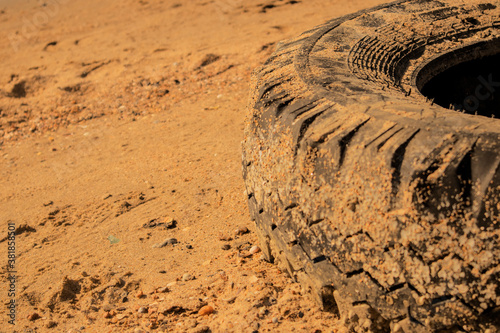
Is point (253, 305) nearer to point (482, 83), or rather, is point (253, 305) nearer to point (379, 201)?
point (379, 201)

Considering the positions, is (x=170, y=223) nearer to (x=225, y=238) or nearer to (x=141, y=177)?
(x=225, y=238)

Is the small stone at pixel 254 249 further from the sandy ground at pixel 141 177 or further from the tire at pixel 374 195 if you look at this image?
the tire at pixel 374 195

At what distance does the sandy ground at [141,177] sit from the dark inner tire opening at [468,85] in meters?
1.17

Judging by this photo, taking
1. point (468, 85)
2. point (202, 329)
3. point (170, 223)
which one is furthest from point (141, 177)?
point (468, 85)

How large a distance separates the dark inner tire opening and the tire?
37cm

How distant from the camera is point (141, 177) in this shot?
336 cm

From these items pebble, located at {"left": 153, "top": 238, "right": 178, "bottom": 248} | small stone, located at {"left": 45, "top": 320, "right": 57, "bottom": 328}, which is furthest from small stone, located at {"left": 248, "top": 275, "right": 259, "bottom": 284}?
small stone, located at {"left": 45, "top": 320, "right": 57, "bottom": 328}

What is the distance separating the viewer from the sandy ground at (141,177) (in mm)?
2045

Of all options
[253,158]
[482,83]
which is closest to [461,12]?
[482,83]

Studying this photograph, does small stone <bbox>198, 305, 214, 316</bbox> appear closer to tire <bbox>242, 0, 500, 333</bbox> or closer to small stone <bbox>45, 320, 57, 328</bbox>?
tire <bbox>242, 0, 500, 333</bbox>

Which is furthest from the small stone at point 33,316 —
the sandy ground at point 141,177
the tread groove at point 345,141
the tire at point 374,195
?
the tread groove at point 345,141

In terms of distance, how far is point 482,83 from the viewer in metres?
2.70

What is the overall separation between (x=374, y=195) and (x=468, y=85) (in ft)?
5.01

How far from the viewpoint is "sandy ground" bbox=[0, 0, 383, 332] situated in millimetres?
2045
